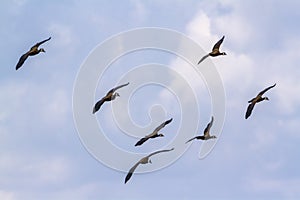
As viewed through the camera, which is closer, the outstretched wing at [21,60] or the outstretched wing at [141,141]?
the outstretched wing at [141,141]

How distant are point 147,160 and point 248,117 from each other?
9.26 m

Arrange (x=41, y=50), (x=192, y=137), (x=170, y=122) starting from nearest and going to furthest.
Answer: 1. (x=170, y=122)
2. (x=41, y=50)
3. (x=192, y=137)

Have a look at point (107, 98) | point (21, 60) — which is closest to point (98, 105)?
point (107, 98)

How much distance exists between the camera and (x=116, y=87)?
6088cm

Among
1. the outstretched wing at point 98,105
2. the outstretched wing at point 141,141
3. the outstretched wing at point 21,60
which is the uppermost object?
the outstretched wing at point 21,60

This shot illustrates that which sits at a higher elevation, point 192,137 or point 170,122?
point 192,137

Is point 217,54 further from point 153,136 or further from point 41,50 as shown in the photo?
point 41,50

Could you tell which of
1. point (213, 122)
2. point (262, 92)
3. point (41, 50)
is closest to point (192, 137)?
point (213, 122)

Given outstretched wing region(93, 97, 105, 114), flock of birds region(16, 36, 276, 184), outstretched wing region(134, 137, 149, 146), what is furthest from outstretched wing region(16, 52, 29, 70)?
outstretched wing region(134, 137, 149, 146)

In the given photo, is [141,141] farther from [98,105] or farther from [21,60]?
[21,60]

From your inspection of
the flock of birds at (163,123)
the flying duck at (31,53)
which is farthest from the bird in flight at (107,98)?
the flying duck at (31,53)

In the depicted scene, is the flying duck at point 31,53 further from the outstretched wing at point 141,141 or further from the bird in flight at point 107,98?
the outstretched wing at point 141,141

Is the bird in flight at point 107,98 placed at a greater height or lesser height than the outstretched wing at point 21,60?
lesser

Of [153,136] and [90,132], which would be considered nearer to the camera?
[153,136]
